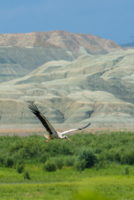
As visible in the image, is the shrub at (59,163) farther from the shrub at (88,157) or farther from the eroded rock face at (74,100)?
the eroded rock face at (74,100)

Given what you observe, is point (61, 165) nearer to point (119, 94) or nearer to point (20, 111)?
point (20, 111)

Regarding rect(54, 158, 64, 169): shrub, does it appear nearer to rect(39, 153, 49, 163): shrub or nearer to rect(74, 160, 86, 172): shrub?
rect(74, 160, 86, 172): shrub

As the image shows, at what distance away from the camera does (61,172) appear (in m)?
22.6

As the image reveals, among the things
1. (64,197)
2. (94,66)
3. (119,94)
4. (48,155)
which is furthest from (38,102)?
(64,197)

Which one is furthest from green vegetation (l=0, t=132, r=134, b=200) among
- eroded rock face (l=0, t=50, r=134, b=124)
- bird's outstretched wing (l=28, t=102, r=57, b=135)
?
eroded rock face (l=0, t=50, r=134, b=124)

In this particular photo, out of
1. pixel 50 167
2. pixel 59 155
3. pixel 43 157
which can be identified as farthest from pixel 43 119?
pixel 59 155

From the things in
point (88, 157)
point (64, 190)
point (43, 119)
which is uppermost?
point (43, 119)

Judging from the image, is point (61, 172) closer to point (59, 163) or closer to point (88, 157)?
point (59, 163)

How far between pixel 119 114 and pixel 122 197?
87.7 m

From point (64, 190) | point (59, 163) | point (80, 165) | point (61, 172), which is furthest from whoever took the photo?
point (59, 163)

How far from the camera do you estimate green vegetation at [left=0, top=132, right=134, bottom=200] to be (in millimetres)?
14953

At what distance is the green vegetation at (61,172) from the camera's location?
589 inches

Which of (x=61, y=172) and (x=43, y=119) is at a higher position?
(x=43, y=119)

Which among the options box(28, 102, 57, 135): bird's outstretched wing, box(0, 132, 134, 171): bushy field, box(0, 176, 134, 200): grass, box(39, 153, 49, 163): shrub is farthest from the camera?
box(39, 153, 49, 163): shrub
